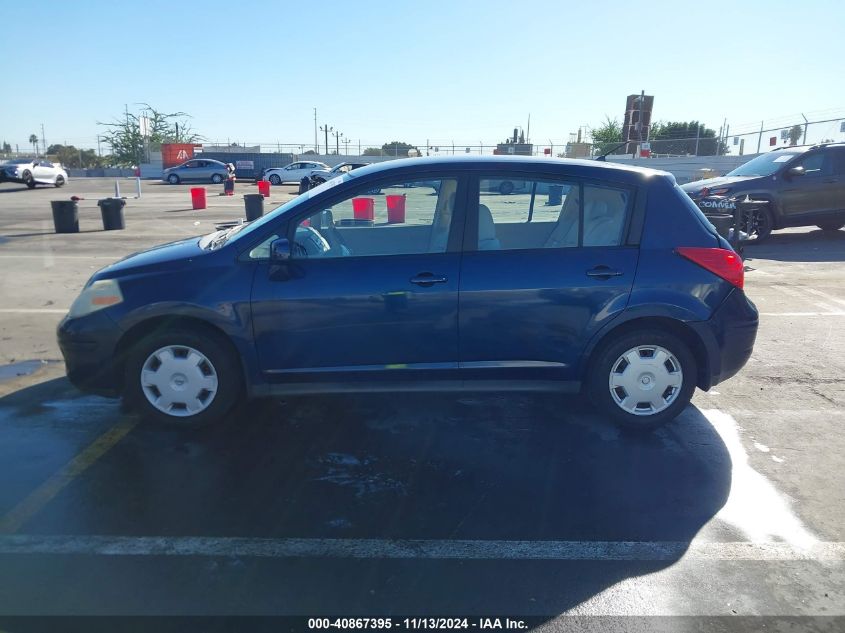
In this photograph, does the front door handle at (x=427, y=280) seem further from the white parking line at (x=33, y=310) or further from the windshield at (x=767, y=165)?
the windshield at (x=767, y=165)

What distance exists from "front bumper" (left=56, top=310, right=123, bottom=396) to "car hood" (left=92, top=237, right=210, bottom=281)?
11.9 inches

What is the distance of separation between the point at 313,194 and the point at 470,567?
2.52m

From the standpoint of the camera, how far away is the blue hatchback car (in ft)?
13.2

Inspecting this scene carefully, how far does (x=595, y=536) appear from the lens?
3.21 metres

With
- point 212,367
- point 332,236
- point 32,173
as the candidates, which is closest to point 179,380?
point 212,367

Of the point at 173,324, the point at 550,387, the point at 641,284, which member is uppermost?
the point at 641,284

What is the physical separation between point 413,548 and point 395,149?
1972 inches

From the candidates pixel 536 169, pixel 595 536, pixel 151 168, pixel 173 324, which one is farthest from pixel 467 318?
pixel 151 168

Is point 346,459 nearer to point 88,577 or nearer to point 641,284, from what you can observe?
point 88,577

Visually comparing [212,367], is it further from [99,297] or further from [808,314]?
[808,314]

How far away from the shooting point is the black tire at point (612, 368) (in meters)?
4.20

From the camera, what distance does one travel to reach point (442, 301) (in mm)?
4016

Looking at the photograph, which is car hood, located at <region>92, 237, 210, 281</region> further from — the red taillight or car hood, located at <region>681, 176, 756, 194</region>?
car hood, located at <region>681, 176, 756, 194</region>

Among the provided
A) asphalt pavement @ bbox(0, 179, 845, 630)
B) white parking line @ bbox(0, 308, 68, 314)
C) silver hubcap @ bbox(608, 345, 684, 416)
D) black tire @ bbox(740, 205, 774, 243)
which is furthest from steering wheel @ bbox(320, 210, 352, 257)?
black tire @ bbox(740, 205, 774, 243)
